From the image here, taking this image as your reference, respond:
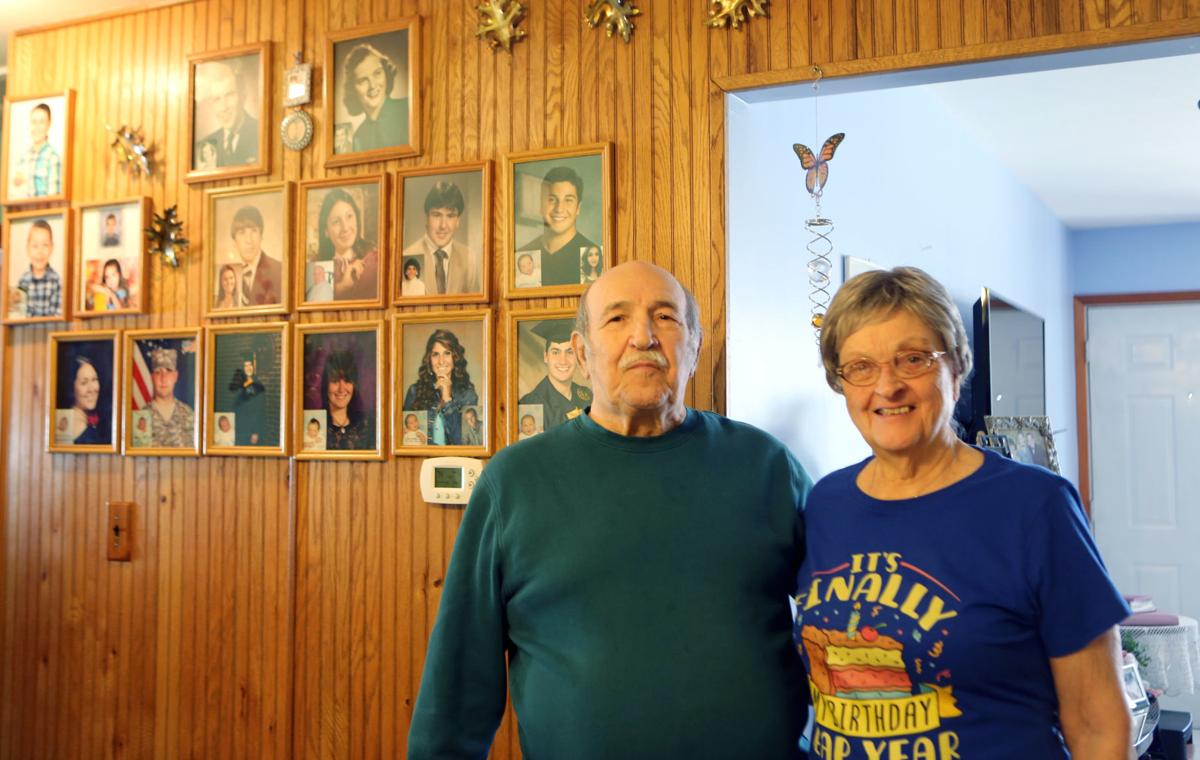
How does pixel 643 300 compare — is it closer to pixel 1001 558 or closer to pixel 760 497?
pixel 760 497

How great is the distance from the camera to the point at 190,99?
8.70 feet

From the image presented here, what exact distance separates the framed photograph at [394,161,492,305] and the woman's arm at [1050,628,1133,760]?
1.46 m

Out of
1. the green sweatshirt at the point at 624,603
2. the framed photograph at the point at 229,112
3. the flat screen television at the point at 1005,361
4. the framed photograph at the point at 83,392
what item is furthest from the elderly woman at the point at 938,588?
the flat screen television at the point at 1005,361

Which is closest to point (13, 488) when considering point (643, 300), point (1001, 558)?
point (643, 300)

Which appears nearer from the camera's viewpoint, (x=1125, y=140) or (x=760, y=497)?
(x=760, y=497)

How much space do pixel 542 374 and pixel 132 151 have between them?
1.39 metres

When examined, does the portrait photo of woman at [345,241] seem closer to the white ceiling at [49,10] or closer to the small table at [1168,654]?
the white ceiling at [49,10]

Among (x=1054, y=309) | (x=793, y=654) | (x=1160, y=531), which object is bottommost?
(x=1160, y=531)

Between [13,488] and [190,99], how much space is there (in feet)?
4.10

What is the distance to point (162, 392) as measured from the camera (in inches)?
105

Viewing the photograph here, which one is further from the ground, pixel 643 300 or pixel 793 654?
pixel 643 300

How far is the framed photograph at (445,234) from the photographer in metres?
2.29

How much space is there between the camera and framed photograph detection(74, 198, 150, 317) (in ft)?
8.78

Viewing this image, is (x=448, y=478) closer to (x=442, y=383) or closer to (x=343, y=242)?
(x=442, y=383)
